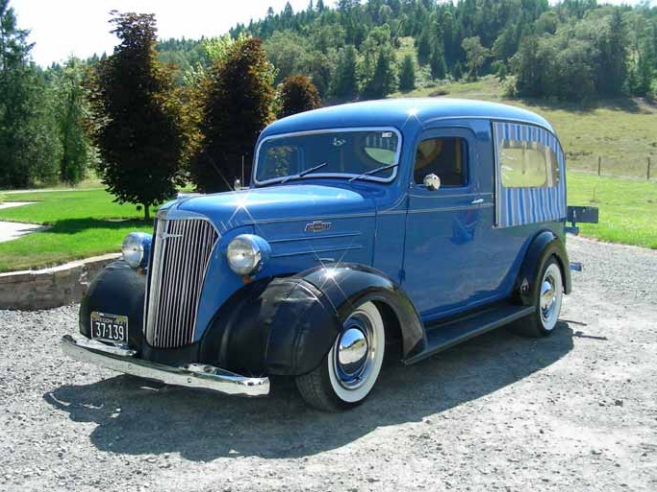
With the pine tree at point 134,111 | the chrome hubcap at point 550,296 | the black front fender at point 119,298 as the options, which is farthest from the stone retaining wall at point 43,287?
the pine tree at point 134,111

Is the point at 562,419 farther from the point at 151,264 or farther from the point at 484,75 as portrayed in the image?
the point at 484,75

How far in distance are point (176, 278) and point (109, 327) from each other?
84 cm

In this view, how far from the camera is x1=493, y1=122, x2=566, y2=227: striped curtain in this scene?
20.0 feet

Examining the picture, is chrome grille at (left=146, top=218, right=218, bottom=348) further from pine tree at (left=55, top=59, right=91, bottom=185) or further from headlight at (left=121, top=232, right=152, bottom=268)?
pine tree at (left=55, top=59, right=91, bottom=185)

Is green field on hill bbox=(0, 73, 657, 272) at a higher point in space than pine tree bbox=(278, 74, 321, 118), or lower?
lower

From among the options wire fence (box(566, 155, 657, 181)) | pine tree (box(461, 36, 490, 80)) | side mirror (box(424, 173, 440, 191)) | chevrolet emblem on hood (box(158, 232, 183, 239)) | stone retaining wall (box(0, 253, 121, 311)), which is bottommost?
stone retaining wall (box(0, 253, 121, 311))

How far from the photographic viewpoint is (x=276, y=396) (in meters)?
4.71

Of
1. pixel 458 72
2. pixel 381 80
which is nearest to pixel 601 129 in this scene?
pixel 381 80

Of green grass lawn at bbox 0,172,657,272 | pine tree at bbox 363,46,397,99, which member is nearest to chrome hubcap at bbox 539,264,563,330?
green grass lawn at bbox 0,172,657,272

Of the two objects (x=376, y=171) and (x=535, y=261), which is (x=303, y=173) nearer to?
(x=376, y=171)

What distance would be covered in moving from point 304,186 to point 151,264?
4.70ft

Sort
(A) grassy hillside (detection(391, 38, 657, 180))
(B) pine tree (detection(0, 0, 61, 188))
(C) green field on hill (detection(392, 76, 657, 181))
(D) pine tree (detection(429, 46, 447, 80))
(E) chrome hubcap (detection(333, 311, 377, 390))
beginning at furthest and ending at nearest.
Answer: (D) pine tree (detection(429, 46, 447, 80))
(A) grassy hillside (detection(391, 38, 657, 180))
(C) green field on hill (detection(392, 76, 657, 181))
(B) pine tree (detection(0, 0, 61, 188))
(E) chrome hubcap (detection(333, 311, 377, 390))

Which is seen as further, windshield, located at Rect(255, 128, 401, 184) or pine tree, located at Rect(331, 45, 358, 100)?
pine tree, located at Rect(331, 45, 358, 100)

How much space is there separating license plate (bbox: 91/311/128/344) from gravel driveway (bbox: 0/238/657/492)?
17.3 inches
